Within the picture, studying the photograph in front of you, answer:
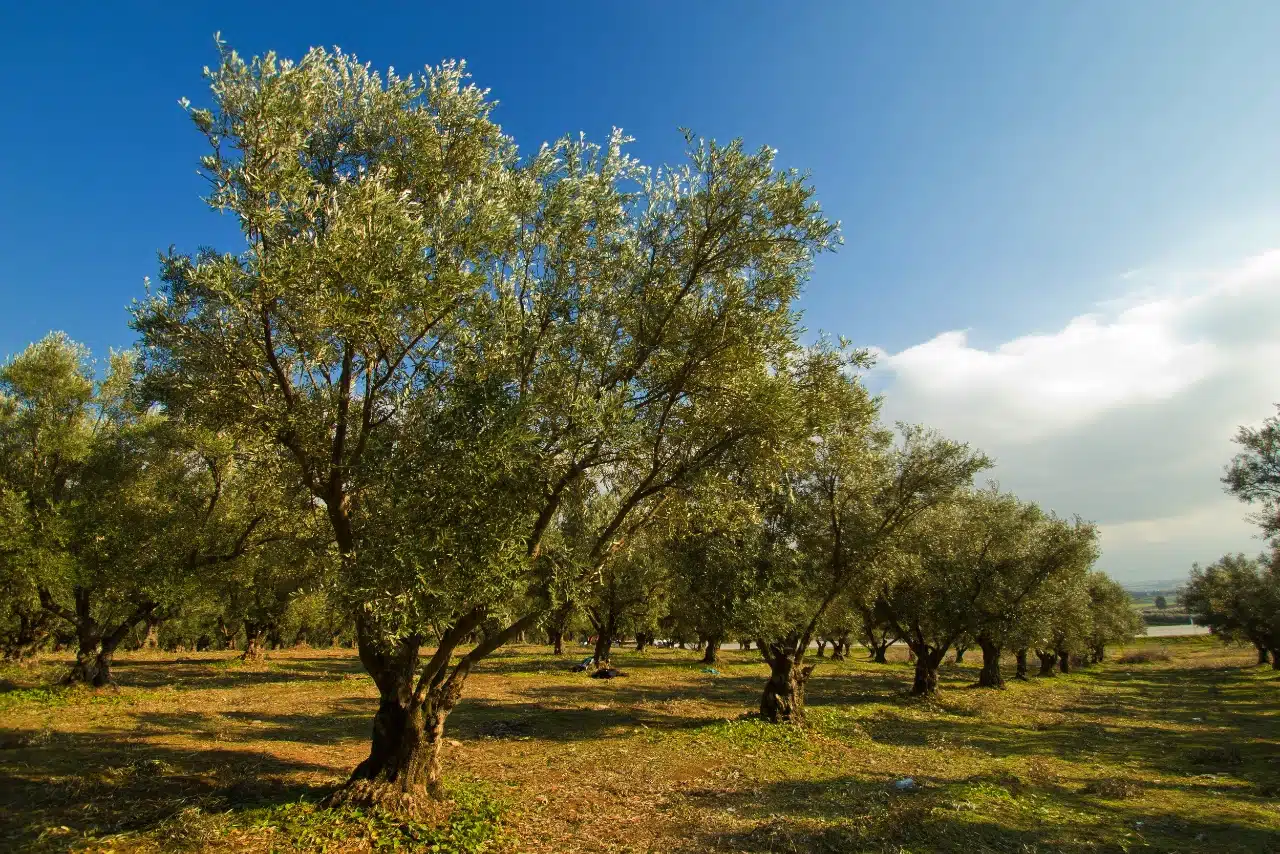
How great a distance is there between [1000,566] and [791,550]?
2289cm

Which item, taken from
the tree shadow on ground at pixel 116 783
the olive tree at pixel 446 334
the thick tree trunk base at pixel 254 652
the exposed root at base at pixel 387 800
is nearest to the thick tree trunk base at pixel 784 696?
the olive tree at pixel 446 334

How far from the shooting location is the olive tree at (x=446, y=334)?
36.8 ft

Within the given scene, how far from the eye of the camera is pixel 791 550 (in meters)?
27.4

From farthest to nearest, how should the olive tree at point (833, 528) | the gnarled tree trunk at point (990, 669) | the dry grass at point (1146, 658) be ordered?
the dry grass at point (1146, 658), the gnarled tree trunk at point (990, 669), the olive tree at point (833, 528)

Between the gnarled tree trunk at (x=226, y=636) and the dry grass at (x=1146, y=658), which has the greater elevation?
the gnarled tree trunk at (x=226, y=636)

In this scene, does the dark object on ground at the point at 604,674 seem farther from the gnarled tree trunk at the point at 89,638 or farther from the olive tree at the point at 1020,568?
the gnarled tree trunk at the point at 89,638

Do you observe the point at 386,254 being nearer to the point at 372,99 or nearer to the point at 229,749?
the point at 372,99

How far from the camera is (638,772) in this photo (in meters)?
19.1

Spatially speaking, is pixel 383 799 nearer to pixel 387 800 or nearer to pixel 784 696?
pixel 387 800

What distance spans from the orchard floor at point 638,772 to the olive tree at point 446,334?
320 cm

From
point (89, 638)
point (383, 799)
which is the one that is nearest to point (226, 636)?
point (89, 638)

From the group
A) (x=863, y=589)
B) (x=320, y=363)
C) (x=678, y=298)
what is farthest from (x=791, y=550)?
(x=320, y=363)

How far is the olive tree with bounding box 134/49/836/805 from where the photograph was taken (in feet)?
36.8

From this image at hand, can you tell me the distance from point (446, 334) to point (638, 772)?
14656mm
